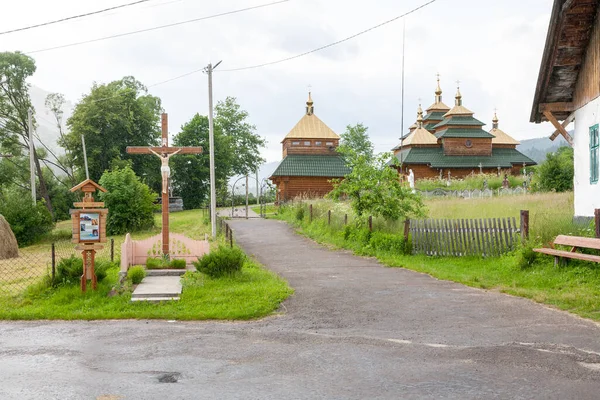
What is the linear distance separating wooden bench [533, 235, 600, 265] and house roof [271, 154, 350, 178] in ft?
106

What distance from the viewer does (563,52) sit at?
13.8 m

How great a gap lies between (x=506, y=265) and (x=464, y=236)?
2.38 meters

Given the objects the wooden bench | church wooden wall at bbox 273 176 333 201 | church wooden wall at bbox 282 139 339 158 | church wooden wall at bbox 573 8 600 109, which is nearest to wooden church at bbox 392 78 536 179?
church wooden wall at bbox 282 139 339 158

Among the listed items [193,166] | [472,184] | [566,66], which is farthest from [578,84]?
[193,166]

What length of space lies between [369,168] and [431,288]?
8213 millimetres

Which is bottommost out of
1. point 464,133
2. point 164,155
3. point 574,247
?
point 574,247

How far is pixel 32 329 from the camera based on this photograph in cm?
908

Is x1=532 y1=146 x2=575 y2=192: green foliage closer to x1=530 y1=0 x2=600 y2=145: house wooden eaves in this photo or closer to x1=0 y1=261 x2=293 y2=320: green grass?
x1=530 y1=0 x2=600 y2=145: house wooden eaves

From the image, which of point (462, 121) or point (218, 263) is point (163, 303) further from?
point (462, 121)

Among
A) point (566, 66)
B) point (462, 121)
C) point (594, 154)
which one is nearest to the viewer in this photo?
point (594, 154)

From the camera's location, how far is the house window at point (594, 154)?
43.6 ft

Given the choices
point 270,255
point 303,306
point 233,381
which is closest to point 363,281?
point 303,306

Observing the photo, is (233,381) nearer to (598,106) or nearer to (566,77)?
(598,106)

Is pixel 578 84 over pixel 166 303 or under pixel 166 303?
over
